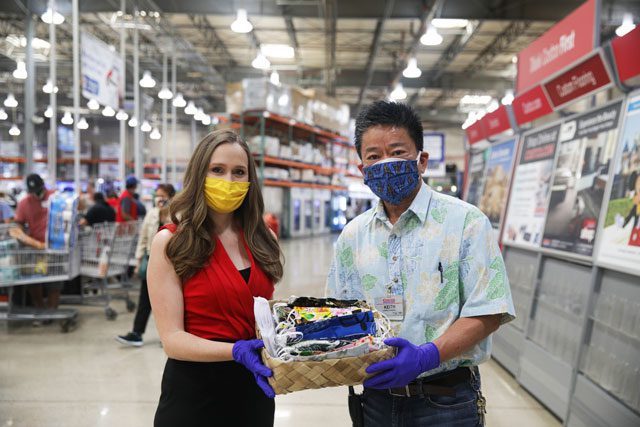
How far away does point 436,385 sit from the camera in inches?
57.1

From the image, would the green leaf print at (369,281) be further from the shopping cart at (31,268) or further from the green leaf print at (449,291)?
the shopping cart at (31,268)

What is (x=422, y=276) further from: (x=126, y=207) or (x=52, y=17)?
(x=126, y=207)

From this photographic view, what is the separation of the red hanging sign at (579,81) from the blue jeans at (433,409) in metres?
2.66

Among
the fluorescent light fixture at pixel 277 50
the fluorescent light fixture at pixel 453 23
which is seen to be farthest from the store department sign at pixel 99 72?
the fluorescent light fixture at pixel 277 50

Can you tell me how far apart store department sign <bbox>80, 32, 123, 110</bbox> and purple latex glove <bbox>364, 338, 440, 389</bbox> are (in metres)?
6.78

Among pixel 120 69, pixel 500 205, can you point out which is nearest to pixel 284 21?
pixel 120 69

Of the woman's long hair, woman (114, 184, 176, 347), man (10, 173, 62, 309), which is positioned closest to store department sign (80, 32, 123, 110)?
man (10, 173, 62, 309)

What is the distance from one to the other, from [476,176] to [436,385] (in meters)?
5.36

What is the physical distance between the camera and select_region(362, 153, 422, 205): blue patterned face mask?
1.51 meters

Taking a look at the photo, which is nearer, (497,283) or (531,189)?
(497,283)

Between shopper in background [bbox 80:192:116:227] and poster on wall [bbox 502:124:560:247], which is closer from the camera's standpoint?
poster on wall [bbox 502:124:560:247]

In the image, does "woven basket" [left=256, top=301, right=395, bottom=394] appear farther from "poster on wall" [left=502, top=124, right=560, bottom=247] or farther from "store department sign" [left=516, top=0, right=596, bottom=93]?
"store department sign" [left=516, top=0, right=596, bottom=93]

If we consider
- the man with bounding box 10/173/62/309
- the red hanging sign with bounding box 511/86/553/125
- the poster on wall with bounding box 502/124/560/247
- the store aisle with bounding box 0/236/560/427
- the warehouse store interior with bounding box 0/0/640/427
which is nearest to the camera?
the warehouse store interior with bounding box 0/0/640/427

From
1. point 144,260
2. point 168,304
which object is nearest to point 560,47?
point 168,304
